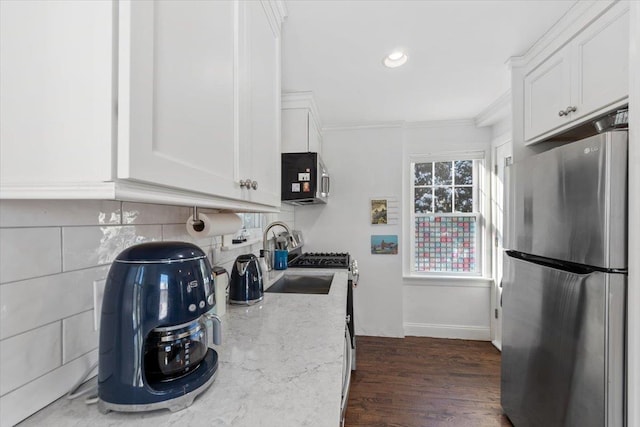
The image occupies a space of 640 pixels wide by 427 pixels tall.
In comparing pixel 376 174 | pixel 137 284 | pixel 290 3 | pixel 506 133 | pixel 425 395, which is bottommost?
pixel 425 395

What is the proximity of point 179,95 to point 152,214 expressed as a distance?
51 cm

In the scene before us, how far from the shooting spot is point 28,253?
59 cm

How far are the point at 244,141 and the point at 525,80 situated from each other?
6.54 feet

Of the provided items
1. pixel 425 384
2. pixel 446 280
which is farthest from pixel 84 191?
pixel 446 280

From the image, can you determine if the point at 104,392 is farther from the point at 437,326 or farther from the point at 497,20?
the point at 437,326

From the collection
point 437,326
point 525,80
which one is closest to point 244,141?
point 525,80

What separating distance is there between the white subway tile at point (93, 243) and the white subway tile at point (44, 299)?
0.02m

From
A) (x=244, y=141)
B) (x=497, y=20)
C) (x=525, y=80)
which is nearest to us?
(x=244, y=141)

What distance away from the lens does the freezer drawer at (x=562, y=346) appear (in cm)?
109

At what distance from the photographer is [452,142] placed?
3.16 metres

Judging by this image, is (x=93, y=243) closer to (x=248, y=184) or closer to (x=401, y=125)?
(x=248, y=184)

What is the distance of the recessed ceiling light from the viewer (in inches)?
70.8

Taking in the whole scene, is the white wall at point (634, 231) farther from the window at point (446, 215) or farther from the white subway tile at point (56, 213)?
the window at point (446, 215)

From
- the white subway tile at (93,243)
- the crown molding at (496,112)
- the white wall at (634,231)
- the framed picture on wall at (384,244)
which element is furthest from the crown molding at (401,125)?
the white subway tile at (93,243)
